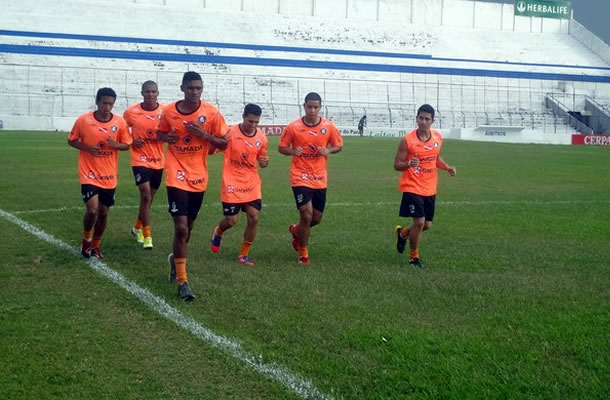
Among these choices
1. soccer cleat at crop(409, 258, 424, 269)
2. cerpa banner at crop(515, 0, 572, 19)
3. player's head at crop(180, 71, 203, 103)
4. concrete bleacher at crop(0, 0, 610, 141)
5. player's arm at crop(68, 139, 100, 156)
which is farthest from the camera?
cerpa banner at crop(515, 0, 572, 19)

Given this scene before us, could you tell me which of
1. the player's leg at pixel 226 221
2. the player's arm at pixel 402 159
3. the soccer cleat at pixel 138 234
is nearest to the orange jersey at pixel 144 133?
the soccer cleat at pixel 138 234

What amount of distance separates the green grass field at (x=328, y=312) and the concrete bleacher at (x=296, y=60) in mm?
41982

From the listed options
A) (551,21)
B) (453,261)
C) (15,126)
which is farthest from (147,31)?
(453,261)

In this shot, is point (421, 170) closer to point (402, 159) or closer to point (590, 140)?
point (402, 159)

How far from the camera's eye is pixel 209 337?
234 inches

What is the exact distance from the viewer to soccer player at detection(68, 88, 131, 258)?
930cm

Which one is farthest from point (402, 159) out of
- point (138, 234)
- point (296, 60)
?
point (296, 60)

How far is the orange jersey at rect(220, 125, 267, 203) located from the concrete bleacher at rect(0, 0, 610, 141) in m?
42.8

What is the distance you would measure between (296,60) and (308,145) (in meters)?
55.5

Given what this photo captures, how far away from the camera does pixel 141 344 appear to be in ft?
19.1

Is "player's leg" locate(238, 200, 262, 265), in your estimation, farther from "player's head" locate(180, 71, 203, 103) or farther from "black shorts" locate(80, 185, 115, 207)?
"player's head" locate(180, 71, 203, 103)

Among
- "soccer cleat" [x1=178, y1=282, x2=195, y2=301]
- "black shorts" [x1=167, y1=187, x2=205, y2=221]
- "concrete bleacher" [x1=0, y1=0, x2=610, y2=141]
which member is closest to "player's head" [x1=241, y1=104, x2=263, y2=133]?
"black shorts" [x1=167, y1=187, x2=205, y2=221]

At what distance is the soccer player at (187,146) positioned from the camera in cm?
757

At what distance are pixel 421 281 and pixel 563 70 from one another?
68802 millimetres
